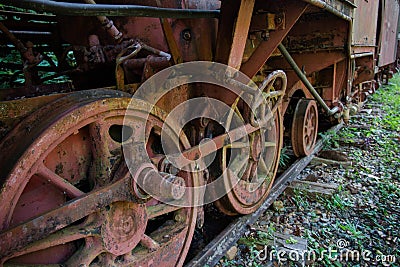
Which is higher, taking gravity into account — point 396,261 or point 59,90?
point 59,90

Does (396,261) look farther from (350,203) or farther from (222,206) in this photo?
(222,206)

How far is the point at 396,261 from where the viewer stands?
2.59m

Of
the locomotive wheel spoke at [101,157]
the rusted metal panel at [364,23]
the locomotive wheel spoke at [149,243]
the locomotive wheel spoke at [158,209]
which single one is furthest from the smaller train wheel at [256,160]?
the rusted metal panel at [364,23]

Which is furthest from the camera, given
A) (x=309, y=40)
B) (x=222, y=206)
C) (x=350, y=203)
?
(x=309, y=40)

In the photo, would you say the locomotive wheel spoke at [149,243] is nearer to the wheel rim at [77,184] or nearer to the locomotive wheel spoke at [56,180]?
the wheel rim at [77,184]

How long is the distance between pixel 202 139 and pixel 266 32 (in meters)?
0.93

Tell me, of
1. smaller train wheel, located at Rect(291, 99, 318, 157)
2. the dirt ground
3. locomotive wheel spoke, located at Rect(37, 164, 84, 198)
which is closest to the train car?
locomotive wheel spoke, located at Rect(37, 164, 84, 198)

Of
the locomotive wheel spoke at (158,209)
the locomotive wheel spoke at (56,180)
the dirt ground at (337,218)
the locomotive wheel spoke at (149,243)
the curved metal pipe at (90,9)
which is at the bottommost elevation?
the dirt ground at (337,218)

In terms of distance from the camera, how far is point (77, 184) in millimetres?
1854

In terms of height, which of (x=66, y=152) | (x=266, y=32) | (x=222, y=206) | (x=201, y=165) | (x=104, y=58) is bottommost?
(x=222, y=206)

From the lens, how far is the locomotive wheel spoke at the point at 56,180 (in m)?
1.46

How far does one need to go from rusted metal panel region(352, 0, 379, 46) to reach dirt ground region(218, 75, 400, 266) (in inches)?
59.3

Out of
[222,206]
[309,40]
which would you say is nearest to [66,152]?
[222,206]

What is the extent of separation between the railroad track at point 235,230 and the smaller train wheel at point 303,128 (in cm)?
18
